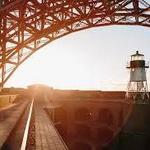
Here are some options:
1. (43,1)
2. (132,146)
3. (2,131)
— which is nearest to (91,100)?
(132,146)

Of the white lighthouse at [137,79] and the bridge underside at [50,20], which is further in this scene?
the white lighthouse at [137,79]

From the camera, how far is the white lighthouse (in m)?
39.8

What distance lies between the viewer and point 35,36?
30156 mm

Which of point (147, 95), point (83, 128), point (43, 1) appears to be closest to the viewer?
point (43, 1)

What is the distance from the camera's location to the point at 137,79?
41094 millimetres

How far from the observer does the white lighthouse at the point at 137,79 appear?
39766 mm

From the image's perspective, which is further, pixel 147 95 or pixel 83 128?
pixel 83 128

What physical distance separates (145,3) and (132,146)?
13447mm

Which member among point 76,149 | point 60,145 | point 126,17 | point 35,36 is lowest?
point 76,149

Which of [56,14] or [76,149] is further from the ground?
[56,14]

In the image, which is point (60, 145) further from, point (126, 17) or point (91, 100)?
point (91, 100)

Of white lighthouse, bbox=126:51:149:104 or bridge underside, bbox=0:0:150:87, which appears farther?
white lighthouse, bbox=126:51:149:104

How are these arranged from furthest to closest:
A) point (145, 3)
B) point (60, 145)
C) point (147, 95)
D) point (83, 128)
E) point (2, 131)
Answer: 1. point (83, 128)
2. point (147, 95)
3. point (145, 3)
4. point (2, 131)
5. point (60, 145)

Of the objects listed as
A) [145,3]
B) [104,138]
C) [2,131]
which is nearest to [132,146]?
[104,138]
